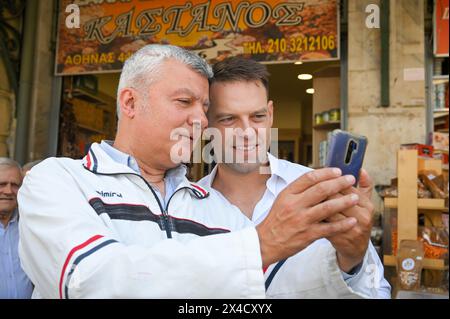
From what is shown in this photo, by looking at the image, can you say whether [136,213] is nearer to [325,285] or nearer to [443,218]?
[325,285]

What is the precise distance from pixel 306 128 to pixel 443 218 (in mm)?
1800

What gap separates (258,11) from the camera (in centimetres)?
350

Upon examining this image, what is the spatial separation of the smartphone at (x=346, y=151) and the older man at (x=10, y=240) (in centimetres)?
164

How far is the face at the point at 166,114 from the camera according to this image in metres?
1.20

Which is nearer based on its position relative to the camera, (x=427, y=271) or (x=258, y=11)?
(x=427, y=271)

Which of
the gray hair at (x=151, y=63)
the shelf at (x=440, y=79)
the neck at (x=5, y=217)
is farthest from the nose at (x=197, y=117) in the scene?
the shelf at (x=440, y=79)

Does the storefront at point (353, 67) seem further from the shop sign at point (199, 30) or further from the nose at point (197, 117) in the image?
the nose at point (197, 117)

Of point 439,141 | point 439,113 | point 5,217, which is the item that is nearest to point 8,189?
point 5,217

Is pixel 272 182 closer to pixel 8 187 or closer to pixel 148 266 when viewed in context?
pixel 148 266

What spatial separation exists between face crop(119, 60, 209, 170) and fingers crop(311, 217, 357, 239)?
524 mm

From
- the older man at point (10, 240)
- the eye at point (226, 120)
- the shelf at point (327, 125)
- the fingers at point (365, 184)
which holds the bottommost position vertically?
the older man at point (10, 240)

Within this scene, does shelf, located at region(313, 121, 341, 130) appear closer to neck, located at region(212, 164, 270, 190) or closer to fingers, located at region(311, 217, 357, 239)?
neck, located at region(212, 164, 270, 190)

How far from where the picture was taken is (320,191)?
31.1 inches

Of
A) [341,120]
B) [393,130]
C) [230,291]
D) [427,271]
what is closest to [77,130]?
[341,120]
